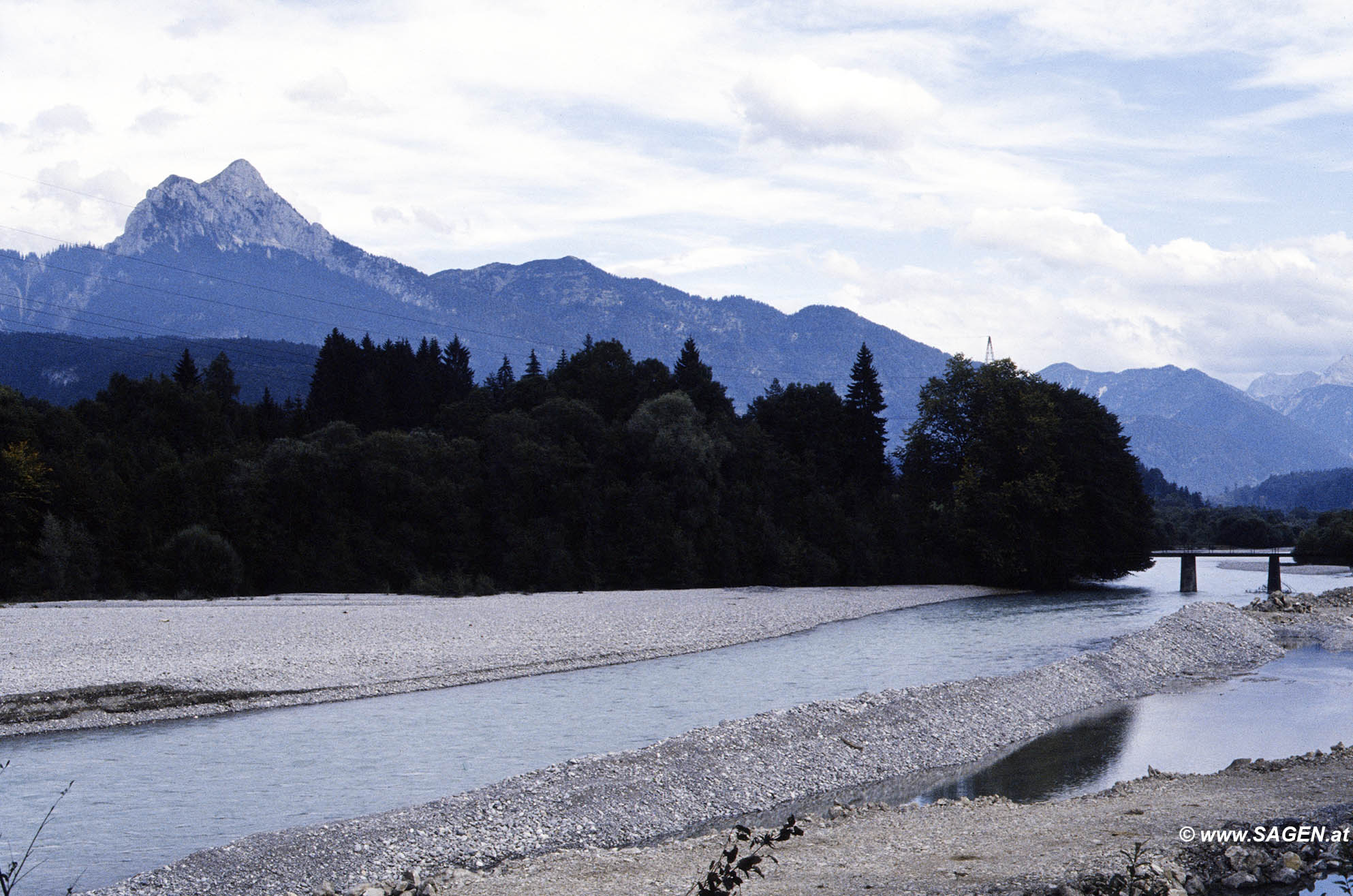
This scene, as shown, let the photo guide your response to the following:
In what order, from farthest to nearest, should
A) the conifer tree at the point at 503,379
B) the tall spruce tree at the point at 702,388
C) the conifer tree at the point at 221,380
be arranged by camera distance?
the conifer tree at the point at 503,379
the tall spruce tree at the point at 702,388
the conifer tree at the point at 221,380

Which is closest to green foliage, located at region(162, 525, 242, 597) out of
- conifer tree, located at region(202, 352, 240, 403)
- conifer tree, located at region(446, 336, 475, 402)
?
conifer tree, located at region(202, 352, 240, 403)

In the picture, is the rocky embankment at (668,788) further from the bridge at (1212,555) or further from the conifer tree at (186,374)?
the conifer tree at (186,374)

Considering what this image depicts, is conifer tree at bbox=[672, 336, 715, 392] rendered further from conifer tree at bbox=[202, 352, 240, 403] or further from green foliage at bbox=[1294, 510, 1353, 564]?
green foliage at bbox=[1294, 510, 1353, 564]

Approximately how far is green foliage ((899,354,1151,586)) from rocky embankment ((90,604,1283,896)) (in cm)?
4122

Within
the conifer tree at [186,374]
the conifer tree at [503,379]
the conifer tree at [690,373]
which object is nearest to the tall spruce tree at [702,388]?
the conifer tree at [690,373]

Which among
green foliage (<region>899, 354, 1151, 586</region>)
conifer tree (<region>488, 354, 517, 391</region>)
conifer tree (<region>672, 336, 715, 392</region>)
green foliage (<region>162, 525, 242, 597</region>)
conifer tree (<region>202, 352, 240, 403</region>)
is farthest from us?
conifer tree (<region>488, 354, 517, 391</region>)

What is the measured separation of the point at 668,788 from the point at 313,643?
67.6 ft

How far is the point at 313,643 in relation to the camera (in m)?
35.1

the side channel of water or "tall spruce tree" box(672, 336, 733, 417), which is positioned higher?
"tall spruce tree" box(672, 336, 733, 417)

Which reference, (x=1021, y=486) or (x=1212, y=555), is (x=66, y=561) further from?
(x=1212, y=555)

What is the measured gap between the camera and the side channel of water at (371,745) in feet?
→ 53.2

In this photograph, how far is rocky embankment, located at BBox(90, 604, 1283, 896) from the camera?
46.7 feet

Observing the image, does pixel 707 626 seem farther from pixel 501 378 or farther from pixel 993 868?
pixel 501 378

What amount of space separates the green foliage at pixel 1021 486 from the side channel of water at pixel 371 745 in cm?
3194
